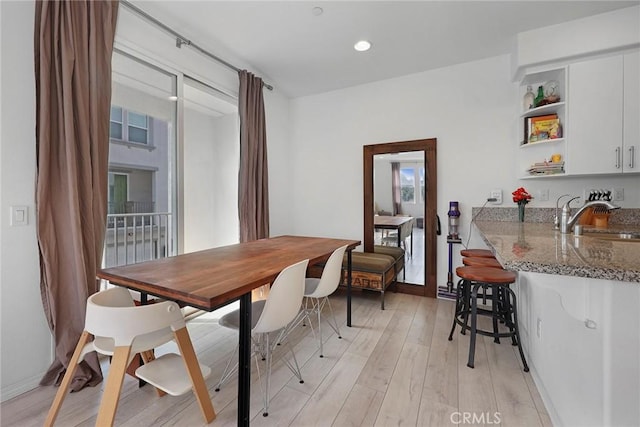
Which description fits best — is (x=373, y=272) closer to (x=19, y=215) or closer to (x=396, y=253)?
(x=396, y=253)

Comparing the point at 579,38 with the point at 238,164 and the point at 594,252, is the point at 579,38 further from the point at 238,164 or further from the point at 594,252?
the point at 238,164

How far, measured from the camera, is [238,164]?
341 cm

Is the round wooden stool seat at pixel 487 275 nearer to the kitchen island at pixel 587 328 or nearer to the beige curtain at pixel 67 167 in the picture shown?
the kitchen island at pixel 587 328

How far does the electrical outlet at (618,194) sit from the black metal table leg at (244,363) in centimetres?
336

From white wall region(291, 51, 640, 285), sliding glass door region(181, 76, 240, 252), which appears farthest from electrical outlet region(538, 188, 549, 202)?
sliding glass door region(181, 76, 240, 252)

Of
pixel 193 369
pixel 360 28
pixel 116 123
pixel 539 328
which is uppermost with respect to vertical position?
pixel 360 28

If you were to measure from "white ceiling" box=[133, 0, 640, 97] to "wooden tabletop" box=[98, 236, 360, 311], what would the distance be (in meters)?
1.97

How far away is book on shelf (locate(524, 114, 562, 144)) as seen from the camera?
8.63 feet

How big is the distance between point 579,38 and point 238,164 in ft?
11.4

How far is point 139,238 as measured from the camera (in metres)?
2.90

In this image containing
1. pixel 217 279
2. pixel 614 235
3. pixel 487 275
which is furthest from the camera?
pixel 614 235

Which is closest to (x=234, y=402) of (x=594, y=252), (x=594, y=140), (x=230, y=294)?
(x=230, y=294)

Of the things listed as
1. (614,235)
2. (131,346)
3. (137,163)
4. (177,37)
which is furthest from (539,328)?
(177,37)

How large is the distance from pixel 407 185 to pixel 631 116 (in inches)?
75.8
